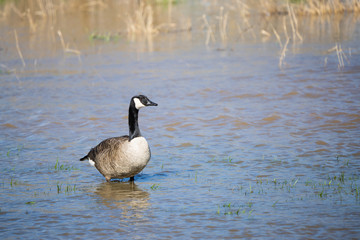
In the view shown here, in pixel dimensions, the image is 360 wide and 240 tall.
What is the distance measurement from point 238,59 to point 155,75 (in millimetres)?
2667

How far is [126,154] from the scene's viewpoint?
23.4 ft

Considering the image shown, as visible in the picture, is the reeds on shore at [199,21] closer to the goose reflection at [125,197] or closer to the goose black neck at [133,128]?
the goose black neck at [133,128]

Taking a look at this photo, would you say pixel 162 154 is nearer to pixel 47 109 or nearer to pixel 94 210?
pixel 94 210

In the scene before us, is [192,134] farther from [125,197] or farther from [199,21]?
[199,21]

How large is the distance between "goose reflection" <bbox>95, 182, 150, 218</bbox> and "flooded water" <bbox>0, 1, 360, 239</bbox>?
2cm

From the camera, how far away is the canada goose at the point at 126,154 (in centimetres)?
711

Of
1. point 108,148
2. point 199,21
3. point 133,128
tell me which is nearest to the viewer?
point 133,128

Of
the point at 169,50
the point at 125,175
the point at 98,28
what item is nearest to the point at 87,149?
the point at 125,175

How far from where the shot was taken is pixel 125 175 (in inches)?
289

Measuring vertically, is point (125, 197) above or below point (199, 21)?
below

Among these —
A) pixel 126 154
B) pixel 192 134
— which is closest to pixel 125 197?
pixel 126 154

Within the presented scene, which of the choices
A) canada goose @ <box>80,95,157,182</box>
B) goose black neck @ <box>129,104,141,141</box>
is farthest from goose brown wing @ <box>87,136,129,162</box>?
goose black neck @ <box>129,104,141,141</box>

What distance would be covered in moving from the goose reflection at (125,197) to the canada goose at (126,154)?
0.14 meters

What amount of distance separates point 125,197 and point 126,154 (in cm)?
54
